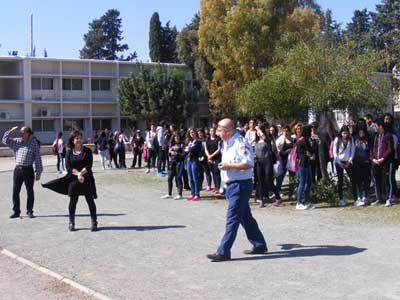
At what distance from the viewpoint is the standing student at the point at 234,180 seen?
793 cm

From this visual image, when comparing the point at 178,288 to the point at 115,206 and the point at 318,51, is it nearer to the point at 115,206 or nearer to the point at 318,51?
the point at 115,206

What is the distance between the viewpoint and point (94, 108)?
53688 mm

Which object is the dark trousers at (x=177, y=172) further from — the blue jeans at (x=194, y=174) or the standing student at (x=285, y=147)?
the standing student at (x=285, y=147)

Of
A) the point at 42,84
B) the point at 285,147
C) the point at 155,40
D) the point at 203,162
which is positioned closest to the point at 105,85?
the point at 42,84

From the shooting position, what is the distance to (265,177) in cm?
1356

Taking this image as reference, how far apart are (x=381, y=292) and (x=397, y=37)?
11.6m

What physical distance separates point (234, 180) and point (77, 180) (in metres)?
3.59

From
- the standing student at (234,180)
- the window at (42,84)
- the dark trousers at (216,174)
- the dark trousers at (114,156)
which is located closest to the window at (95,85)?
the window at (42,84)

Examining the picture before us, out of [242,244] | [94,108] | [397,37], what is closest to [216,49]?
[94,108]

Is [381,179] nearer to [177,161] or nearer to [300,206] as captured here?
[300,206]

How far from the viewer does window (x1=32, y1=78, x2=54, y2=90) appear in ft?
166

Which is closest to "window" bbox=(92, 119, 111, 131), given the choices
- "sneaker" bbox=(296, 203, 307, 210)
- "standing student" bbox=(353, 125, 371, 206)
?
"sneaker" bbox=(296, 203, 307, 210)

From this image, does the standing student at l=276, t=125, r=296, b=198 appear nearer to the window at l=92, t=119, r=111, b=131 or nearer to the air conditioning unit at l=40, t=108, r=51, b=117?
the air conditioning unit at l=40, t=108, r=51, b=117

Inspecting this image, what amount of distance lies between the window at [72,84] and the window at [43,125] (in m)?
3.22
